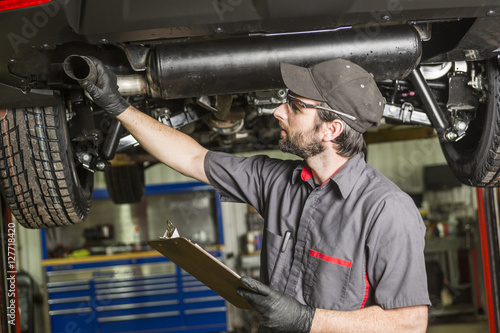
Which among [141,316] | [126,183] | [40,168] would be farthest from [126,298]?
[40,168]

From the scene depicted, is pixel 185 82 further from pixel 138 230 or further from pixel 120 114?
pixel 138 230

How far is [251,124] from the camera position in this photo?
3275 millimetres

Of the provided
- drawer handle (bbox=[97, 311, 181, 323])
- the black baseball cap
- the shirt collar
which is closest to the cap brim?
the black baseball cap

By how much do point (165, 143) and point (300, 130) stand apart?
0.47m

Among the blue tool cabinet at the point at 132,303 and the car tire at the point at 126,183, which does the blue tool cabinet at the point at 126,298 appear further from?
the car tire at the point at 126,183

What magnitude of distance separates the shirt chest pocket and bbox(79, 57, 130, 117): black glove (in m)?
0.72

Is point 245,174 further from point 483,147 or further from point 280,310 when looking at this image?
point 483,147

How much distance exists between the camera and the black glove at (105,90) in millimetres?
1563

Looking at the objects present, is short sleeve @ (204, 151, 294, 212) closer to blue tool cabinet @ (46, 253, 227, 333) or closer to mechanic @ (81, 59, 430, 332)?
mechanic @ (81, 59, 430, 332)

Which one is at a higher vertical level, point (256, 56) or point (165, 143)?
point (256, 56)

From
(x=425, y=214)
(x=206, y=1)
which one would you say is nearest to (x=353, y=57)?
(x=206, y=1)

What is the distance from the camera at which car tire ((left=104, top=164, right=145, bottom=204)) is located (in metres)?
4.02

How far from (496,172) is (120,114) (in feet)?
4.78

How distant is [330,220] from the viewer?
160cm
